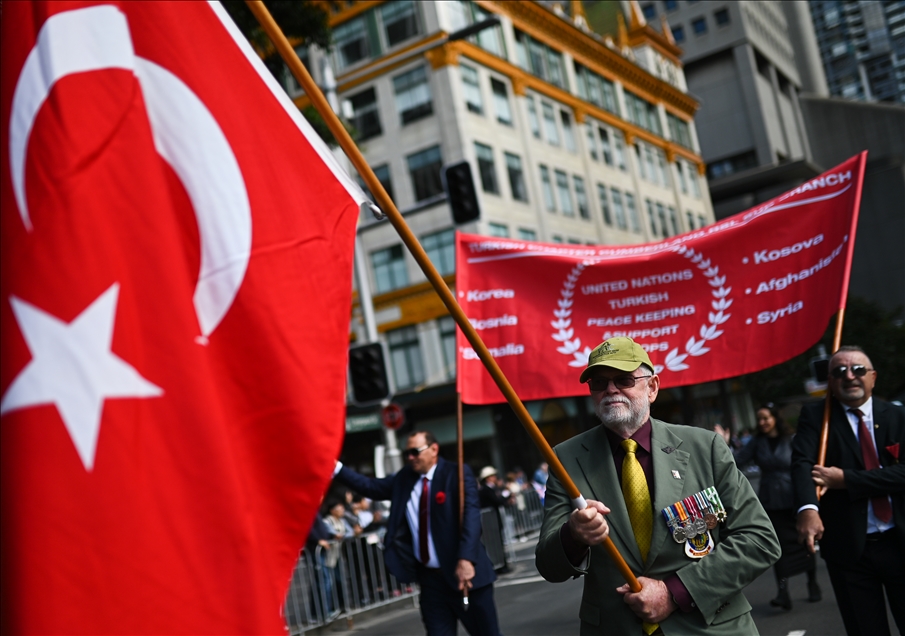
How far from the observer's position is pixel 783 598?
9.62 meters

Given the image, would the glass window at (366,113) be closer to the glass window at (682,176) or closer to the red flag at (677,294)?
the glass window at (682,176)

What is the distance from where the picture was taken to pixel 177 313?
2.64 m

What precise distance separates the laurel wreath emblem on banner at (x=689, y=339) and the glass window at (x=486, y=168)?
32354 mm

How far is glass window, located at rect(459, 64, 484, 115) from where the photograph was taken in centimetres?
4053

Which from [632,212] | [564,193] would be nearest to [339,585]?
[564,193]

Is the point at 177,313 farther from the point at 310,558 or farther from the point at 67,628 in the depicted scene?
the point at 310,558

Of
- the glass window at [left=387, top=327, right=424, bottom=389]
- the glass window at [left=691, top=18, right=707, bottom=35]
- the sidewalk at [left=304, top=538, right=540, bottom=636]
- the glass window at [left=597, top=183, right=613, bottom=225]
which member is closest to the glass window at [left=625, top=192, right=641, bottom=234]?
the glass window at [left=597, top=183, right=613, bottom=225]

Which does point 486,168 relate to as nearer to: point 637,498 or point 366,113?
point 366,113

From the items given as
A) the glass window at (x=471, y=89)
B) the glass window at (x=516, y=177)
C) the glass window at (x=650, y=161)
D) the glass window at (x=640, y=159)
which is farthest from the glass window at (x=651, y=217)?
the glass window at (x=471, y=89)

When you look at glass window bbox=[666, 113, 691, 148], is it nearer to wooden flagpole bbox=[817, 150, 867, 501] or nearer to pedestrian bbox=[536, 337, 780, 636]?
wooden flagpole bbox=[817, 150, 867, 501]

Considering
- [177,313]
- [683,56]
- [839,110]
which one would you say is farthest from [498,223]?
[839,110]

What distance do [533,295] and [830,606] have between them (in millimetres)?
4108

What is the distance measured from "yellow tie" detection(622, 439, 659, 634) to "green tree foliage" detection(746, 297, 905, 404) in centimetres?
5484

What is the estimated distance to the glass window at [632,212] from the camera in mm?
52062
